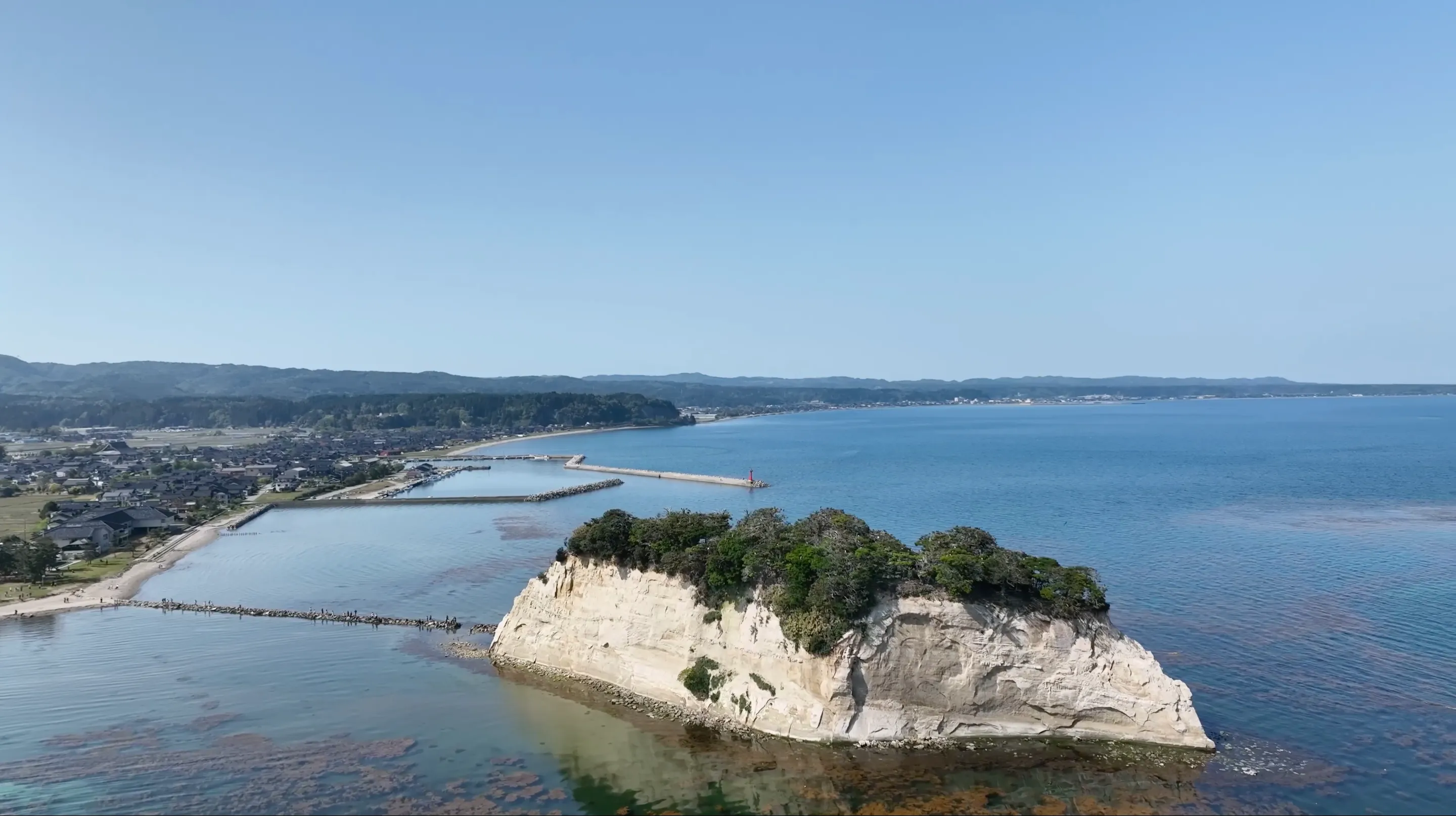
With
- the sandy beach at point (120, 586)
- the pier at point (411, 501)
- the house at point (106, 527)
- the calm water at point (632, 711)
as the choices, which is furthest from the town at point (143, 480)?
the calm water at point (632, 711)


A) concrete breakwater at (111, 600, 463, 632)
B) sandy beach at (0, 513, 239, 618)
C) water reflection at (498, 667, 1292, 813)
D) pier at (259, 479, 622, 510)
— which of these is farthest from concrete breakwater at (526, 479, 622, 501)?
water reflection at (498, 667, 1292, 813)

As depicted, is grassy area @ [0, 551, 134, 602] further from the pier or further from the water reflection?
the water reflection

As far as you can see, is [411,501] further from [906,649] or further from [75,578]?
[906,649]

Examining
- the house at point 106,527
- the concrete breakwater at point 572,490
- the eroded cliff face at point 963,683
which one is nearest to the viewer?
the eroded cliff face at point 963,683

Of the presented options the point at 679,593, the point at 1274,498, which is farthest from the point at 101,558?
the point at 1274,498

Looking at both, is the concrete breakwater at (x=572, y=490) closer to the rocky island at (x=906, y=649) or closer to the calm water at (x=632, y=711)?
the calm water at (x=632, y=711)

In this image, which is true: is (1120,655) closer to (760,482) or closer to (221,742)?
(221,742)

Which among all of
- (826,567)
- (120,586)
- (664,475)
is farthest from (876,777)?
(664,475)
